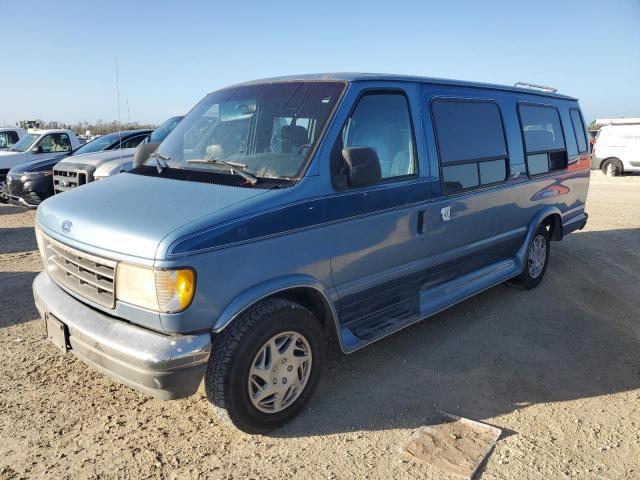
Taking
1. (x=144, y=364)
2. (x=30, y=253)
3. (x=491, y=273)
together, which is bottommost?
(x=30, y=253)

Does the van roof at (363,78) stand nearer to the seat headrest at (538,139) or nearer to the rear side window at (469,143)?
the rear side window at (469,143)

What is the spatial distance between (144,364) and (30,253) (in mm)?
5624

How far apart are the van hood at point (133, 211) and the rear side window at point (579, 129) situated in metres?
5.24

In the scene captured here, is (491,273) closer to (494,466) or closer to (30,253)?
(494,466)

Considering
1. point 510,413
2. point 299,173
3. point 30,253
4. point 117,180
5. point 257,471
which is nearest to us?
point 257,471

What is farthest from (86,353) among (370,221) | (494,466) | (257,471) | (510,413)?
(510,413)

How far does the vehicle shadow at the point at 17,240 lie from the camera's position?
24.4 ft

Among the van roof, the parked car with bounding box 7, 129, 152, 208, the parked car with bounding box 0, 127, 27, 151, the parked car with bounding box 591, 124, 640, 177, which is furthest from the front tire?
the parked car with bounding box 591, 124, 640, 177

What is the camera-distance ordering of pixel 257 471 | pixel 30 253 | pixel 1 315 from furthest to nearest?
pixel 30 253 → pixel 1 315 → pixel 257 471

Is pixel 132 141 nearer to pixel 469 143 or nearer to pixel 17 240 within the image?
pixel 17 240

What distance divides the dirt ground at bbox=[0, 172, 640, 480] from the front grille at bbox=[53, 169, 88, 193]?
3.87 meters

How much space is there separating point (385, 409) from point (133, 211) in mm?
2050

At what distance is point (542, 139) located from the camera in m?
5.73

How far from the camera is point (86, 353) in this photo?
113 inches
